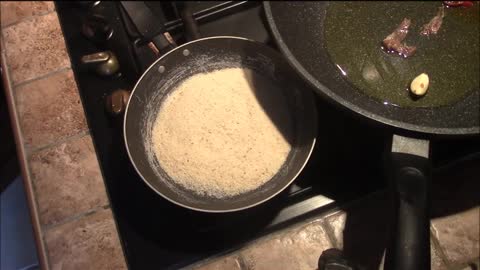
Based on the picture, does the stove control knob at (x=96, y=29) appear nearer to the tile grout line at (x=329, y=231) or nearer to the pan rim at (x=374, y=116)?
the pan rim at (x=374, y=116)

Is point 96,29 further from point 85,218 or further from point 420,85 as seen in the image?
point 420,85

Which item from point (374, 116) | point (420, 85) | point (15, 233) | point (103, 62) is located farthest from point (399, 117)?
point (15, 233)

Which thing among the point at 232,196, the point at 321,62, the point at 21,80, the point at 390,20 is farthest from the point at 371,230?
the point at 21,80

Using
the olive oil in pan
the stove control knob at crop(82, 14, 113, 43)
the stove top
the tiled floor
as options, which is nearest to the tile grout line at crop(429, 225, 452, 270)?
the tiled floor

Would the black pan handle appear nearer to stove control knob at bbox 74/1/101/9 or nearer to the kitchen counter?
the kitchen counter

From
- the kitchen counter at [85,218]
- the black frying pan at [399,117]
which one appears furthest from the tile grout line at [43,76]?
the black frying pan at [399,117]

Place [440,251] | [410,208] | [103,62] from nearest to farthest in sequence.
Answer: [410,208], [440,251], [103,62]
